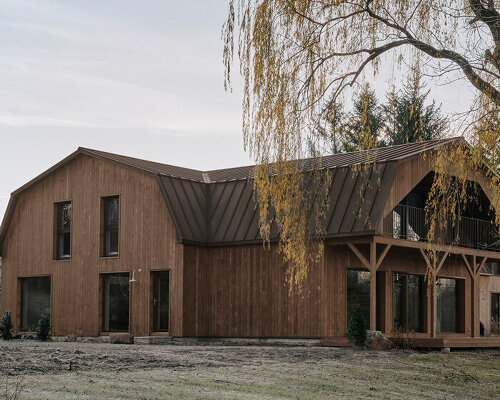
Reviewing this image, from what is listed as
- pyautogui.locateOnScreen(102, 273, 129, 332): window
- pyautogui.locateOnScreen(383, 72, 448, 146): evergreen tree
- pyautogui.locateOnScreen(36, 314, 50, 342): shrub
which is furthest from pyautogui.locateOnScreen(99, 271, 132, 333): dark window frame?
pyautogui.locateOnScreen(383, 72, 448, 146): evergreen tree

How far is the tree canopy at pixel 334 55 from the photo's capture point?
12102mm

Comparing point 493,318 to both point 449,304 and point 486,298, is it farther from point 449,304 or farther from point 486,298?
point 449,304

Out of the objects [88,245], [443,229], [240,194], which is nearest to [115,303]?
[88,245]

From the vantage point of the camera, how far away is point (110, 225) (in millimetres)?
22797

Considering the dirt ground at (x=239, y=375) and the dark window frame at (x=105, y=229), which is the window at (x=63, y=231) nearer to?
the dark window frame at (x=105, y=229)

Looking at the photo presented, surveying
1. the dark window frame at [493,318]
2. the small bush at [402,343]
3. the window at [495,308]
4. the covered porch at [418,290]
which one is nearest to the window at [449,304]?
the covered porch at [418,290]

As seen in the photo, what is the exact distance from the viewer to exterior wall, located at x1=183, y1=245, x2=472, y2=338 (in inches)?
762

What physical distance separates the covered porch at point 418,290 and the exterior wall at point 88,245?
4.77 meters

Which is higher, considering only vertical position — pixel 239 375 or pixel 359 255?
pixel 359 255

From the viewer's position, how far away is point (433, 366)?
546 inches

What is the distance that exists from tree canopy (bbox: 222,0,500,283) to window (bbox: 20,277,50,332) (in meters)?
11.9

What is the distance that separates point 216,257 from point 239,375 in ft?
33.7

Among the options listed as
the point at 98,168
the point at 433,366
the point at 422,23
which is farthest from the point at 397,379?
the point at 98,168

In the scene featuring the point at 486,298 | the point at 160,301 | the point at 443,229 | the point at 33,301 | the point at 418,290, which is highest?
the point at 443,229
